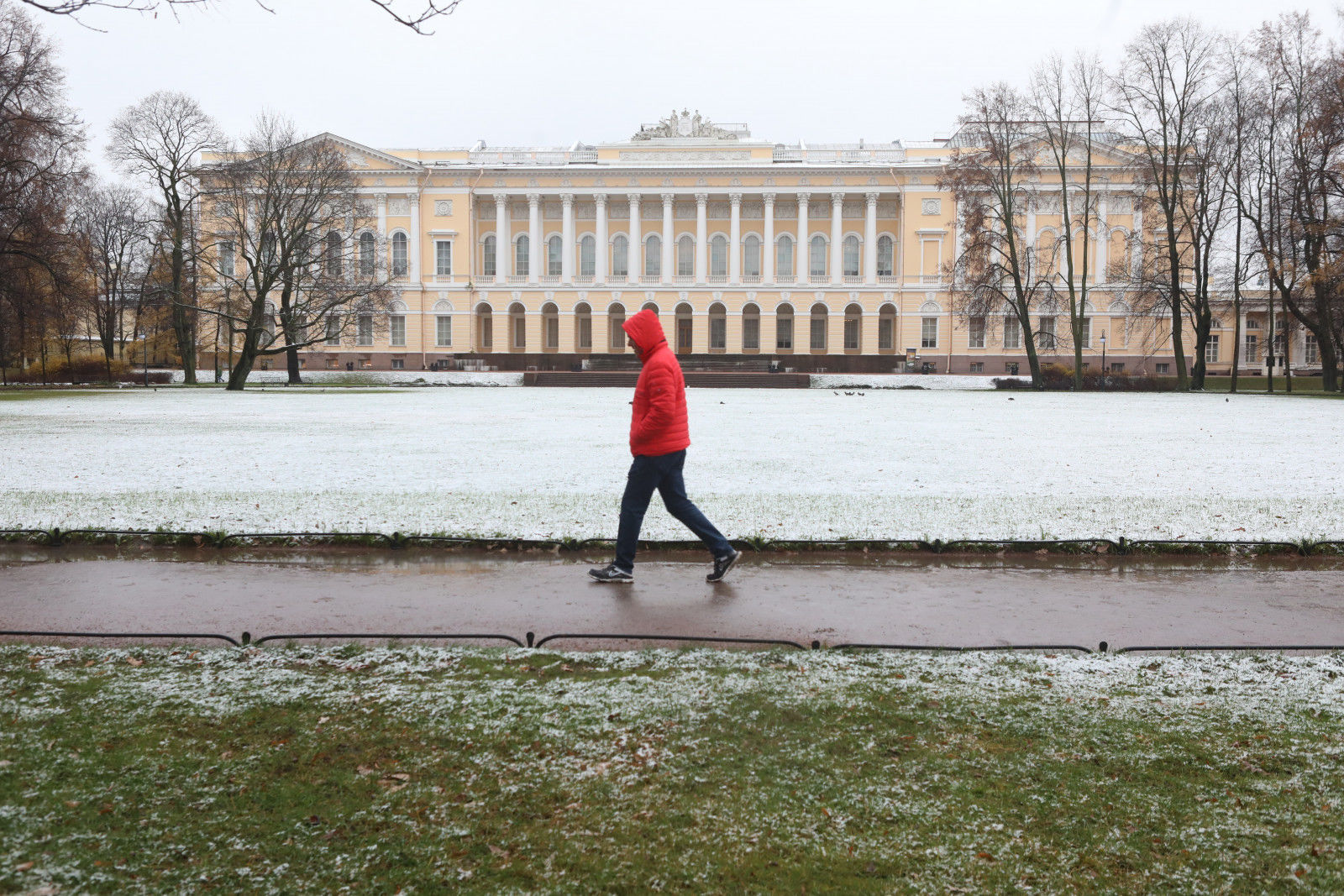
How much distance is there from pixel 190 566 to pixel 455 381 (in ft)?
164

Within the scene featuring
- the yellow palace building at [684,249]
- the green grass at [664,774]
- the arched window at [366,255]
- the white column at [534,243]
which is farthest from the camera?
the white column at [534,243]

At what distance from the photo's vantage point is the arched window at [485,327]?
267 feet

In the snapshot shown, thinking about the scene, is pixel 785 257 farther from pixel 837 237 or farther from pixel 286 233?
pixel 286 233

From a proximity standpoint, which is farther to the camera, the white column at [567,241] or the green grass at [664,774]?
the white column at [567,241]

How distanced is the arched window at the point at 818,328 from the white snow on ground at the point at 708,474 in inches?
2215

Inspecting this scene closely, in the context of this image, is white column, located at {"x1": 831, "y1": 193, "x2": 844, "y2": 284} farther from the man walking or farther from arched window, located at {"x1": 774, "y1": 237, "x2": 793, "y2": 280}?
the man walking

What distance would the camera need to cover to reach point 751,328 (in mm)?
A: 82312

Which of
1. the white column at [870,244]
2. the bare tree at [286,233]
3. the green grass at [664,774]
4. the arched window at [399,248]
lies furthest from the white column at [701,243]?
the green grass at [664,774]

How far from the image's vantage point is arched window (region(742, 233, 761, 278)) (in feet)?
266

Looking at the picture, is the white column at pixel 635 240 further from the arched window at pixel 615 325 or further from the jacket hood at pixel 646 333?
the jacket hood at pixel 646 333

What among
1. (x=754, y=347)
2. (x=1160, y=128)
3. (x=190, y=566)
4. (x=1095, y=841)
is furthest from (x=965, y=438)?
(x=754, y=347)

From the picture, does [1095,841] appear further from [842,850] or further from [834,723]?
[834,723]

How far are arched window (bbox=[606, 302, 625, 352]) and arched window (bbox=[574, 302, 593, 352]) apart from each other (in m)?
1.62

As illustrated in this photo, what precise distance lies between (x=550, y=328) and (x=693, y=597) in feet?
257
